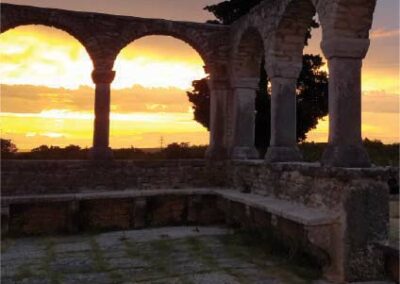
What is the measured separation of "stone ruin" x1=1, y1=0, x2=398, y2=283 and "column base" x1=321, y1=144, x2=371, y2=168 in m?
0.01

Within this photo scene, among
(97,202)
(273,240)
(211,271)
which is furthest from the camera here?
(97,202)

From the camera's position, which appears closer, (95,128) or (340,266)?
(340,266)

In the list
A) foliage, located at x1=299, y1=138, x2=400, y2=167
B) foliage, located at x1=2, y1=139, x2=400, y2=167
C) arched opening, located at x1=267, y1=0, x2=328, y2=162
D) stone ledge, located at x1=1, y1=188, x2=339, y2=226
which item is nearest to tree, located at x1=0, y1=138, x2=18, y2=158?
foliage, located at x1=2, y1=139, x2=400, y2=167

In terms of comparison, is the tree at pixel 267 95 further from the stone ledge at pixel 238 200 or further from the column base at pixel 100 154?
the column base at pixel 100 154

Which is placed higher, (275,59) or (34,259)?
(275,59)

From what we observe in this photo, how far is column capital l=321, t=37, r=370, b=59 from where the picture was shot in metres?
6.28

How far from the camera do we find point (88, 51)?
32.1ft

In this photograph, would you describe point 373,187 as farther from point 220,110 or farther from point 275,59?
point 220,110

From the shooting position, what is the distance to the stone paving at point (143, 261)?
18.8ft

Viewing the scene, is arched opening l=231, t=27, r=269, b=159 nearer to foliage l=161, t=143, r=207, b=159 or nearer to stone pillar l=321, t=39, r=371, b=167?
stone pillar l=321, t=39, r=371, b=167

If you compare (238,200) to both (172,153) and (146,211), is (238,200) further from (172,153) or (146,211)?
(172,153)

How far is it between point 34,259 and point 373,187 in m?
4.81

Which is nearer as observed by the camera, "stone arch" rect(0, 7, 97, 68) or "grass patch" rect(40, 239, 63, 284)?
"grass patch" rect(40, 239, 63, 284)

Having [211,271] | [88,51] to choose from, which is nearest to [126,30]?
[88,51]
